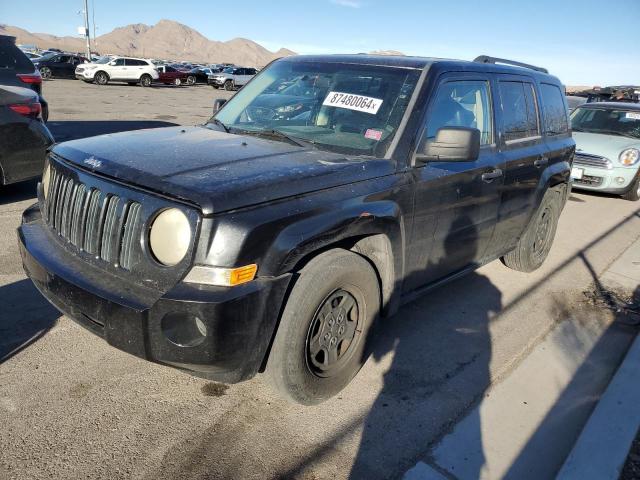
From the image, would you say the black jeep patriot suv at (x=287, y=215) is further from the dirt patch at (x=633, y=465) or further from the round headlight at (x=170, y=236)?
the dirt patch at (x=633, y=465)

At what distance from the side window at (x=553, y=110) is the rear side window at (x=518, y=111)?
30cm

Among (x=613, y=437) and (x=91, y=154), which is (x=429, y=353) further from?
(x=91, y=154)

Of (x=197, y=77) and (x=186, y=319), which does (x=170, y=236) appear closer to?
(x=186, y=319)

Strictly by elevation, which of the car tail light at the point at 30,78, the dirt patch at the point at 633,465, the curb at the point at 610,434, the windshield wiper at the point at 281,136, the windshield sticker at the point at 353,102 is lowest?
the dirt patch at the point at 633,465

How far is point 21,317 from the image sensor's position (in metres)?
3.66

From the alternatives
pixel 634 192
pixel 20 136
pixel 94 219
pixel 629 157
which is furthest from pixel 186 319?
pixel 634 192

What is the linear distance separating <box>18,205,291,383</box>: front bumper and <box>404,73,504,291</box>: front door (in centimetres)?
131

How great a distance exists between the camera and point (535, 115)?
15.6 ft

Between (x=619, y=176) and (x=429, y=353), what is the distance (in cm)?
766

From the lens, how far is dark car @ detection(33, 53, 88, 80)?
32.4 m

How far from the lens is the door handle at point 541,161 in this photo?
4.64 metres

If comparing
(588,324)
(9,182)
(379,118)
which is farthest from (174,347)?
(9,182)

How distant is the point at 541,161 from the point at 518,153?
512 mm

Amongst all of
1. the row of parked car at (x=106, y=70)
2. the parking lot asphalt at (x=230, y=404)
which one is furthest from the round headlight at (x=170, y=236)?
the row of parked car at (x=106, y=70)
